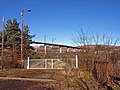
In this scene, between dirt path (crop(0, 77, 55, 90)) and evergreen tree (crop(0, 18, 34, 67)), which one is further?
evergreen tree (crop(0, 18, 34, 67))

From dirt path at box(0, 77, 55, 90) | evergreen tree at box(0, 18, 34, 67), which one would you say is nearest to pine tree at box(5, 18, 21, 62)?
evergreen tree at box(0, 18, 34, 67)

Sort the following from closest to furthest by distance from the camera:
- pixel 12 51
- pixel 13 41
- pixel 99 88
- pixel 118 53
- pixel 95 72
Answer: pixel 99 88
pixel 95 72
pixel 118 53
pixel 12 51
pixel 13 41

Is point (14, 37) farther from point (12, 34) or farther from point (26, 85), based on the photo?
point (26, 85)

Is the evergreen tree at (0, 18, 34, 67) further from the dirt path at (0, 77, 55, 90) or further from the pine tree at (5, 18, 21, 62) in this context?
the dirt path at (0, 77, 55, 90)

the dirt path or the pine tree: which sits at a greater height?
the pine tree

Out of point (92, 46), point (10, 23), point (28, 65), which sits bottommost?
point (28, 65)

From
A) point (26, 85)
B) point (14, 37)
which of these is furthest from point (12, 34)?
point (26, 85)

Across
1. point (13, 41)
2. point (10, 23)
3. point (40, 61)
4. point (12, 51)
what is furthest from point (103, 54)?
point (10, 23)

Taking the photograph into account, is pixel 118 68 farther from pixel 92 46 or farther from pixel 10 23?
pixel 10 23

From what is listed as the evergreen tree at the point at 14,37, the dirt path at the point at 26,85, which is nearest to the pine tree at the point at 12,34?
the evergreen tree at the point at 14,37

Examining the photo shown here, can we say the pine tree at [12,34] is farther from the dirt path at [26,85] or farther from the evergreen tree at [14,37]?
the dirt path at [26,85]

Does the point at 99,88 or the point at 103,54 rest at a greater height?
the point at 103,54

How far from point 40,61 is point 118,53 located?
18.6 meters

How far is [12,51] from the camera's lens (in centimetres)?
3300
